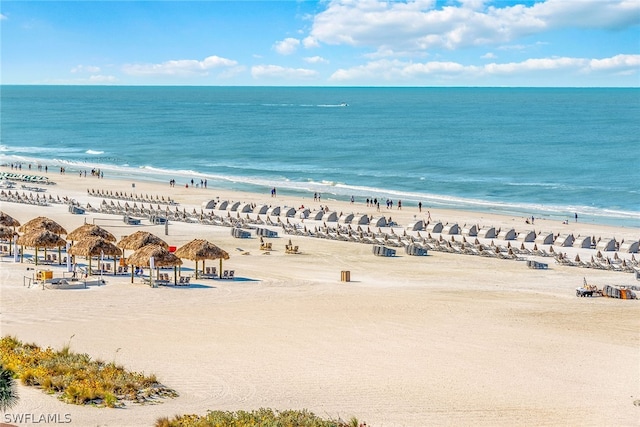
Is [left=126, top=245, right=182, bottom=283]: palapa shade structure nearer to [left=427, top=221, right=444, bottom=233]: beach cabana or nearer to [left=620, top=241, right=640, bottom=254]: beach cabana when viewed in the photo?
[left=427, top=221, right=444, bottom=233]: beach cabana

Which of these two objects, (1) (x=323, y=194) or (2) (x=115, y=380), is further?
(1) (x=323, y=194)

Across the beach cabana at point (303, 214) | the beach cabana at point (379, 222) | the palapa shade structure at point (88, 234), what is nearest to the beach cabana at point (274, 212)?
the beach cabana at point (303, 214)

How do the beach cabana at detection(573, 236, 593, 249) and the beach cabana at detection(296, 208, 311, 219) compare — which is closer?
the beach cabana at detection(573, 236, 593, 249)

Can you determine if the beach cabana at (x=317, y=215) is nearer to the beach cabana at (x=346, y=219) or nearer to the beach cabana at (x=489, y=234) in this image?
the beach cabana at (x=346, y=219)

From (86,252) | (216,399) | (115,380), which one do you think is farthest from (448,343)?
(86,252)

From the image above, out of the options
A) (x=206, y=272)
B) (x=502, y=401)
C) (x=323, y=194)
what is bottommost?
(x=502, y=401)

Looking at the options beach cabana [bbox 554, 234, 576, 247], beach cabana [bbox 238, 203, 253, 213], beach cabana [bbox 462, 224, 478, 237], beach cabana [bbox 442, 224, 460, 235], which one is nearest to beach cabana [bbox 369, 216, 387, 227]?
beach cabana [bbox 442, 224, 460, 235]

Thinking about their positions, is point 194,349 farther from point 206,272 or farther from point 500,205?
point 500,205
